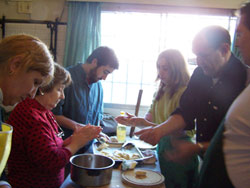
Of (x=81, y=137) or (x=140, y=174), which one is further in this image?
(x=81, y=137)

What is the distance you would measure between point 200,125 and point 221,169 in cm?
63

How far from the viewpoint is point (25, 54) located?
3.19 feet

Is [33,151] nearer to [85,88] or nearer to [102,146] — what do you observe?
[102,146]

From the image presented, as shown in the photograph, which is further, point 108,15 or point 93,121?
point 108,15

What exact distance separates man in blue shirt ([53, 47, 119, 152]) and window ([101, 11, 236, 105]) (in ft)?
3.78

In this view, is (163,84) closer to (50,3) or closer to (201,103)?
(201,103)

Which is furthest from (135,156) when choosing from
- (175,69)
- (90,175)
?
(175,69)

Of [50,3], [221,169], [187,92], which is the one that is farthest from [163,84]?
[50,3]

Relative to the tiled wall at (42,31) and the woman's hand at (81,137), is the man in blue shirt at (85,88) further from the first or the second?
the tiled wall at (42,31)

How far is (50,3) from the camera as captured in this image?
3.39m

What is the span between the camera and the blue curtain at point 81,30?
320 cm

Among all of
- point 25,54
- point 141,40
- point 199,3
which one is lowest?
point 25,54

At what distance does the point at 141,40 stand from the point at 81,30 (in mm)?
826

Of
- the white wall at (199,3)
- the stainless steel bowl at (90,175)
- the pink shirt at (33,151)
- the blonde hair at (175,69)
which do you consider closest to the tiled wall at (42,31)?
the white wall at (199,3)
